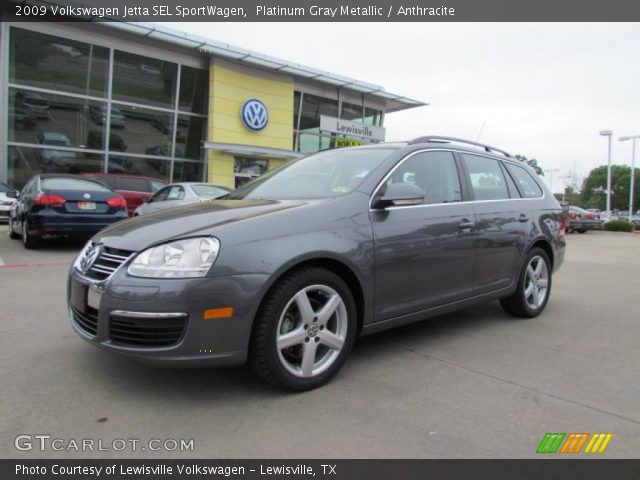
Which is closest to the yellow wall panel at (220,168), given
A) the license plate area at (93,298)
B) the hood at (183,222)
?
the hood at (183,222)

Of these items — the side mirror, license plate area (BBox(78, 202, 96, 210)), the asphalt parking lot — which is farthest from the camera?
license plate area (BBox(78, 202, 96, 210))

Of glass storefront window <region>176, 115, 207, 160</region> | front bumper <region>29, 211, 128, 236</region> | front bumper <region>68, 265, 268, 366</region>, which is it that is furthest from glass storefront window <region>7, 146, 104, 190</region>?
front bumper <region>68, 265, 268, 366</region>

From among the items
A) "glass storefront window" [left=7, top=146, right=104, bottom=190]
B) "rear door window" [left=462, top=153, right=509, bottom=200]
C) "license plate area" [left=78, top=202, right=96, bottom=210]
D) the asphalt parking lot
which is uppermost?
"glass storefront window" [left=7, top=146, right=104, bottom=190]

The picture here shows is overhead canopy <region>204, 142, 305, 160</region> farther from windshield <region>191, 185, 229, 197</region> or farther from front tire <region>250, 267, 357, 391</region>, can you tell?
front tire <region>250, 267, 357, 391</region>

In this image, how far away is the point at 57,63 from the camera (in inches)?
627

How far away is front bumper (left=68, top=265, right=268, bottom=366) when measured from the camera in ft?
8.04

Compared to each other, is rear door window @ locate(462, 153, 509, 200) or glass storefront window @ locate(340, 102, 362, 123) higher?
glass storefront window @ locate(340, 102, 362, 123)

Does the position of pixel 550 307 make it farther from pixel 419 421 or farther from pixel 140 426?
pixel 140 426

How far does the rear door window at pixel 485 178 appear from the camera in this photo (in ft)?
Result: 13.6

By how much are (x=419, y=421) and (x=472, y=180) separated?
2285 millimetres

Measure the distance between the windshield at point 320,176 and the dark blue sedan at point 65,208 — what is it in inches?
203

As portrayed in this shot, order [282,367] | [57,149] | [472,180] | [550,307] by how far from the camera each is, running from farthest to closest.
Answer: [57,149] < [550,307] < [472,180] < [282,367]

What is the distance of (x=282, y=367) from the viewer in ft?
8.80
